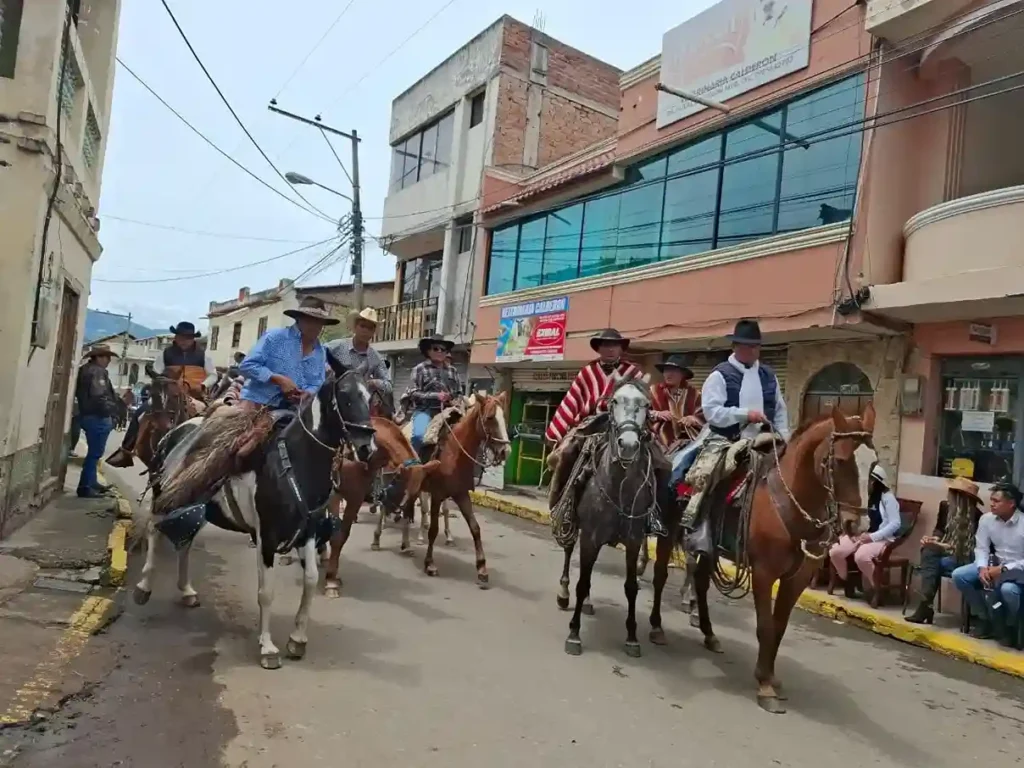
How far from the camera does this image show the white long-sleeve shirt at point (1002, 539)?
7.47 meters

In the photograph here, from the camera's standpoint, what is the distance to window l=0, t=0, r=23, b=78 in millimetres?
7793

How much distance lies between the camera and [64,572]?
23.1ft

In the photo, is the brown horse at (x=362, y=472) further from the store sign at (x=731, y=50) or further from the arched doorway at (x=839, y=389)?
the store sign at (x=731, y=50)

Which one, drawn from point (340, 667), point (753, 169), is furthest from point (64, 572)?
point (753, 169)

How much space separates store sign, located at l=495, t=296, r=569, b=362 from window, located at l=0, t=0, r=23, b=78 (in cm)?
1122

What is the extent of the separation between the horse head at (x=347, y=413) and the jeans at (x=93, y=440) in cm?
715

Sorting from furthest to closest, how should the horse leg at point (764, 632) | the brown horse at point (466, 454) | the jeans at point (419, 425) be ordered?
the jeans at point (419, 425) < the brown horse at point (466, 454) < the horse leg at point (764, 632)

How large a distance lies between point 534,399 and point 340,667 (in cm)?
1462

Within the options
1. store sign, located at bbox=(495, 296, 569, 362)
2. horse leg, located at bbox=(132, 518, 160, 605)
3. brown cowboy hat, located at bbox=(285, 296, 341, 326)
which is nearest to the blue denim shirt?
brown cowboy hat, located at bbox=(285, 296, 341, 326)

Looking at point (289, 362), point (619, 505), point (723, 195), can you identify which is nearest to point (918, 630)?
point (619, 505)

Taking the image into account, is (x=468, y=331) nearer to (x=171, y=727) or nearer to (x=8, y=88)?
(x=8, y=88)

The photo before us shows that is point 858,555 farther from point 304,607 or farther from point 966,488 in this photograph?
point 304,607

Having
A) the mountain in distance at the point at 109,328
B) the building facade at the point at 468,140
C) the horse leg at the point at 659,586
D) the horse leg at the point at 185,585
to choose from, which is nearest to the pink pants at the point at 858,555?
the horse leg at the point at 659,586

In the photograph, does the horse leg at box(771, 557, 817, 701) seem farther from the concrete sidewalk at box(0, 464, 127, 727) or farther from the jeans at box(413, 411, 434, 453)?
the jeans at box(413, 411, 434, 453)
